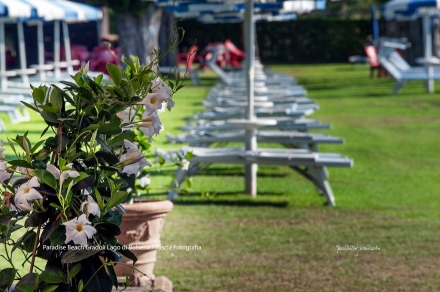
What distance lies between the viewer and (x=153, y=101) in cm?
259

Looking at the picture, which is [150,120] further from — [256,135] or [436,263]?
[256,135]

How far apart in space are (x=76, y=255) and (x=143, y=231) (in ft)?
5.88

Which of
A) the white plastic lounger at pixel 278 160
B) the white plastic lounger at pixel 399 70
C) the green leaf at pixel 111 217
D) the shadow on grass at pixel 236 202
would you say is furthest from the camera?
the white plastic lounger at pixel 399 70

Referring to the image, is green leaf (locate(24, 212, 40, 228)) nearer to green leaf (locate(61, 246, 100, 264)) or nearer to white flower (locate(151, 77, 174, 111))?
green leaf (locate(61, 246, 100, 264))

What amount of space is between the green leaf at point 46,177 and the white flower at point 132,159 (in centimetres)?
30

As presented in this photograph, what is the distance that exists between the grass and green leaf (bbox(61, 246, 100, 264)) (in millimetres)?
2056

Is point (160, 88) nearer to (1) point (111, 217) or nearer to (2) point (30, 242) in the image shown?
(1) point (111, 217)

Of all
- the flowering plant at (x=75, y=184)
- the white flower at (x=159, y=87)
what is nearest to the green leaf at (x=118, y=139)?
the flowering plant at (x=75, y=184)

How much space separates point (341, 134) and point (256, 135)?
4.57m

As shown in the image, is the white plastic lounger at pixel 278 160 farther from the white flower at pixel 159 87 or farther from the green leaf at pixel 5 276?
the green leaf at pixel 5 276

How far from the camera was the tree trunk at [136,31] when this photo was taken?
2375 centimetres

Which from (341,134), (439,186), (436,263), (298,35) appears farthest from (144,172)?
(298,35)

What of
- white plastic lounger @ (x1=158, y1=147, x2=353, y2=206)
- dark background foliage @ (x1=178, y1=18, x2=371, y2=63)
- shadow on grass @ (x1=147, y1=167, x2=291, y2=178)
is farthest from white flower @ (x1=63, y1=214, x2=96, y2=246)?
dark background foliage @ (x1=178, y1=18, x2=371, y2=63)

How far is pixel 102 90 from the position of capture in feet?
8.26
